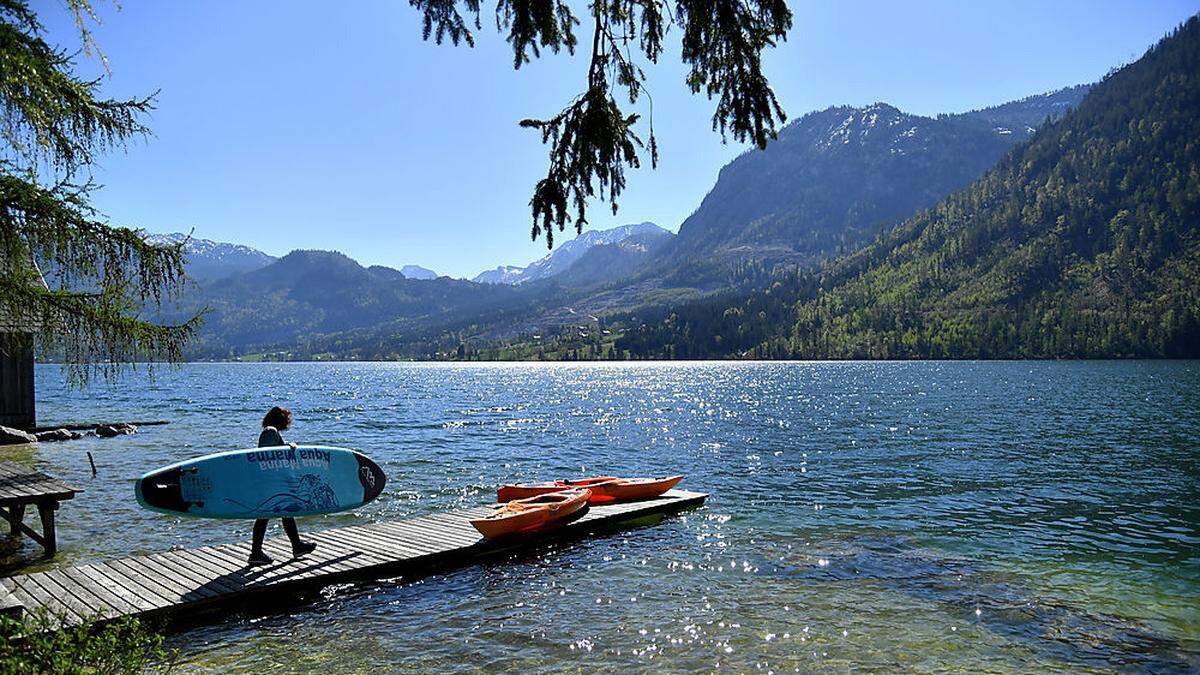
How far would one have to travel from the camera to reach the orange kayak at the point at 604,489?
24.9 m

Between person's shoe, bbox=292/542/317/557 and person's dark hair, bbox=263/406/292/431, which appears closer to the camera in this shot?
person's dark hair, bbox=263/406/292/431

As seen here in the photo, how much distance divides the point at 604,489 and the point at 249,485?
41.5 feet

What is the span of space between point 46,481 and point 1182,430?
2623 inches

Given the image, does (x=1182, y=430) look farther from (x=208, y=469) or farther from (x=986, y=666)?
(x=208, y=469)

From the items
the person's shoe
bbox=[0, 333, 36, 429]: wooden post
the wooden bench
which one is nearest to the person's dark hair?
the person's shoe

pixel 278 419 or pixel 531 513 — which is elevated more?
pixel 278 419

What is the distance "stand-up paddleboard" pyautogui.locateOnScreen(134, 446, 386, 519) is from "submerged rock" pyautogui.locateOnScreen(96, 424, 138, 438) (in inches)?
1723

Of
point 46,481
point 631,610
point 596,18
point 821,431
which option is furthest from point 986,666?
point 821,431

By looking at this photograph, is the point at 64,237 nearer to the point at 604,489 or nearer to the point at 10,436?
the point at 604,489

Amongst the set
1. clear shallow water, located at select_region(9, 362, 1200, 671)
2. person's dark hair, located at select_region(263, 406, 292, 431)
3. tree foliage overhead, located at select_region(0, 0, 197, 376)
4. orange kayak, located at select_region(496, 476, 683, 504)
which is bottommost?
clear shallow water, located at select_region(9, 362, 1200, 671)

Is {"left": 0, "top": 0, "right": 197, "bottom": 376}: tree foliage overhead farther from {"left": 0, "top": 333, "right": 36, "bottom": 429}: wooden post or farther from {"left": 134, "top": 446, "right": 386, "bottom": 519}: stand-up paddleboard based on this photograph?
{"left": 0, "top": 333, "right": 36, "bottom": 429}: wooden post

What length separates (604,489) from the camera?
25531mm

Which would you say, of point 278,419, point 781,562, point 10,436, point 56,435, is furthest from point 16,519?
point 56,435

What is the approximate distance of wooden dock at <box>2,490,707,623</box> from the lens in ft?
44.5
